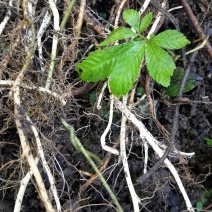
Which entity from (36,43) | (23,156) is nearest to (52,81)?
(36,43)

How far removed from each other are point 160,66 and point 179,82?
28cm

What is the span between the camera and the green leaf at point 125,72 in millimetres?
927

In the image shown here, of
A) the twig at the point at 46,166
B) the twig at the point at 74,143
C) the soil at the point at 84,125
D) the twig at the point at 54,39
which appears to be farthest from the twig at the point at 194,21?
the twig at the point at 46,166

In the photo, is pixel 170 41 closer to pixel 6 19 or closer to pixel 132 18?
pixel 132 18

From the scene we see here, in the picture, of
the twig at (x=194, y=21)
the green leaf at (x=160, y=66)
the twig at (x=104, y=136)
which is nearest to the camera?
the green leaf at (x=160, y=66)

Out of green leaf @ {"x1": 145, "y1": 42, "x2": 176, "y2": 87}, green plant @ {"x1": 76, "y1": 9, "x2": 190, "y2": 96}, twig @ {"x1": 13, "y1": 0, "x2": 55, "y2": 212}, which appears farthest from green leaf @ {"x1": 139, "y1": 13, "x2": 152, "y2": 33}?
twig @ {"x1": 13, "y1": 0, "x2": 55, "y2": 212}

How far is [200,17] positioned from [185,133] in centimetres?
45

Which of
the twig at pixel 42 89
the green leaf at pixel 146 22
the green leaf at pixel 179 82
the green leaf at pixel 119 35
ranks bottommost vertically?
the green leaf at pixel 179 82

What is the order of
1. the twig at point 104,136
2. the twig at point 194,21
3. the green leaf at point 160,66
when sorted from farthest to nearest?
the twig at point 194,21
the twig at point 104,136
the green leaf at point 160,66

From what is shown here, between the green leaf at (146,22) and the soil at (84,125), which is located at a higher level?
the green leaf at (146,22)

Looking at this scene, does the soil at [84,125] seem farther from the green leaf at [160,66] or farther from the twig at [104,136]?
the green leaf at [160,66]

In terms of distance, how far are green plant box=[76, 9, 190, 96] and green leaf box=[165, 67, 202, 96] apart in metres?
0.25

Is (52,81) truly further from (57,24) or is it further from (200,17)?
(200,17)

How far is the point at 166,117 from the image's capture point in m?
1.22
